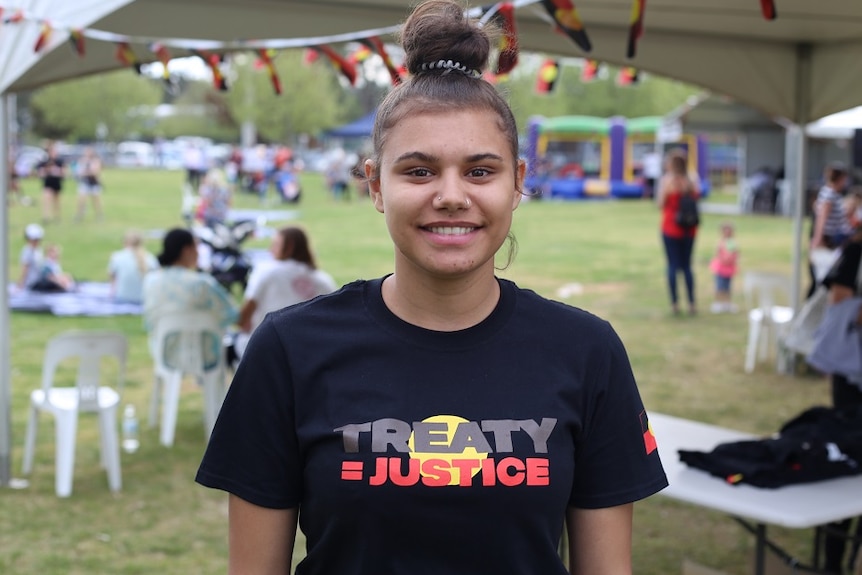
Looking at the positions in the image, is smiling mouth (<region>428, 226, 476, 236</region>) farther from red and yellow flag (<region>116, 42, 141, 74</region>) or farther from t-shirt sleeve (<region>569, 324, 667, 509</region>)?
red and yellow flag (<region>116, 42, 141, 74</region>)

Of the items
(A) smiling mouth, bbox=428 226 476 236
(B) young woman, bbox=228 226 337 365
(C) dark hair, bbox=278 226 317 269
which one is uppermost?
(A) smiling mouth, bbox=428 226 476 236

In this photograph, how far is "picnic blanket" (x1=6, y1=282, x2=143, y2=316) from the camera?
11.6m

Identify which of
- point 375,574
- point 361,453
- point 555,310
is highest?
point 555,310

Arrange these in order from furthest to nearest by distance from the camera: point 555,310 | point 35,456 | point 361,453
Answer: point 35,456
point 555,310
point 361,453

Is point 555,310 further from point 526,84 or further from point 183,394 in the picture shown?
point 526,84

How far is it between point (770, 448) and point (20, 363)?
24.2ft

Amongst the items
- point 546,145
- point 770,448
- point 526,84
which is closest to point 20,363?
point 770,448

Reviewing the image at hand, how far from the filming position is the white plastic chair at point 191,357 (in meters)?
6.73

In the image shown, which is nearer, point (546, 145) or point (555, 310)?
point (555, 310)

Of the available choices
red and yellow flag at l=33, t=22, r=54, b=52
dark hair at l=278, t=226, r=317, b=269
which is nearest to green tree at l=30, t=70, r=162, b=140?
dark hair at l=278, t=226, r=317, b=269

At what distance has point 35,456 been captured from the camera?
6.53 metres

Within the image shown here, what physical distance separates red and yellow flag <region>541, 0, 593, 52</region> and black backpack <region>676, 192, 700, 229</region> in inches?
296

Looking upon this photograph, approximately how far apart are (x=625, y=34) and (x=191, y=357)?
3.35m

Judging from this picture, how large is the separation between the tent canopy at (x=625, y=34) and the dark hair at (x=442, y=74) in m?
3.07
